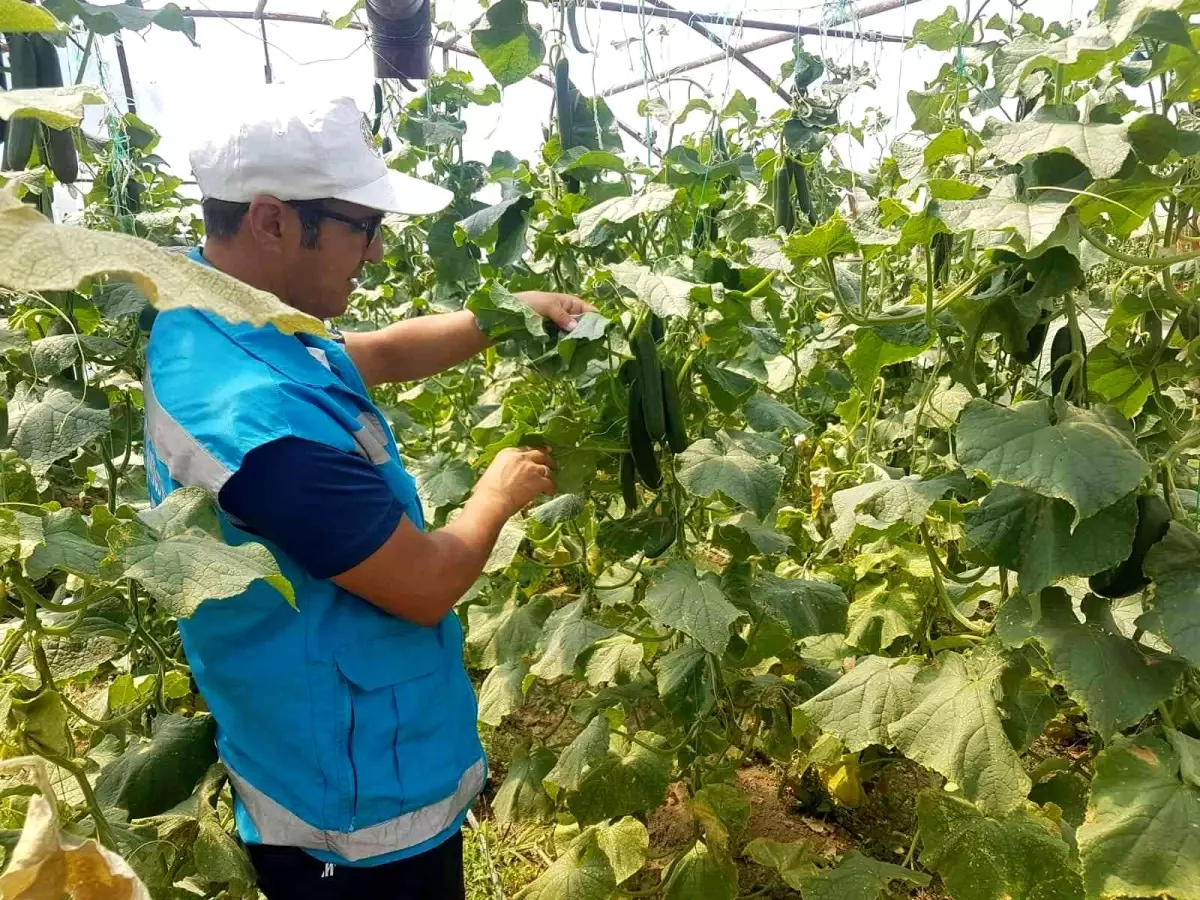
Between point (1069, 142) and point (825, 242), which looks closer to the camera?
point (1069, 142)

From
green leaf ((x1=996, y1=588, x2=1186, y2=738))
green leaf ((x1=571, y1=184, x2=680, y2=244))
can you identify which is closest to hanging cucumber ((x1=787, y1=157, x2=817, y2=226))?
green leaf ((x1=571, y1=184, x2=680, y2=244))

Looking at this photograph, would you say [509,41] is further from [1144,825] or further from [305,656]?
[1144,825]

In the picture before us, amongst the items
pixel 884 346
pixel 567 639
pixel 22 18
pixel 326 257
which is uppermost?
pixel 22 18

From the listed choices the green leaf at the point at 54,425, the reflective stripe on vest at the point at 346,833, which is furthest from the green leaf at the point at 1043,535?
the green leaf at the point at 54,425

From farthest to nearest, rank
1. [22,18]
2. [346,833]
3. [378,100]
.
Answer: [378,100]
[346,833]
[22,18]

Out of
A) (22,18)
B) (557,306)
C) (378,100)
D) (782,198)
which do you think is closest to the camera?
(22,18)

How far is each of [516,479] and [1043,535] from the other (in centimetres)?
80

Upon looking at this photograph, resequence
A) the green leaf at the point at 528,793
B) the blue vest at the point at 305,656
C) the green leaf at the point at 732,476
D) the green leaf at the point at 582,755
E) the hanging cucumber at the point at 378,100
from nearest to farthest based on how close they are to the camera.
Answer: the blue vest at the point at 305,656
the green leaf at the point at 732,476
the green leaf at the point at 582,755
the green leaf at the point at 528,793
the hanging cucumber at the point at 378,100

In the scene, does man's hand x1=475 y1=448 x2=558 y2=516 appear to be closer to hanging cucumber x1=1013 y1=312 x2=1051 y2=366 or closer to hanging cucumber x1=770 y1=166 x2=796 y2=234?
hanging cucumber x1=1013 y1=312 x2=1051 y2=366

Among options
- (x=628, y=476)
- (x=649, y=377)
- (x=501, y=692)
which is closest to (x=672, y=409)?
(x=649, y=377)

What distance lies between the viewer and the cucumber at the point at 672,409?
1.47 m

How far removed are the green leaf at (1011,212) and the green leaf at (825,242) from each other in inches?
6.0

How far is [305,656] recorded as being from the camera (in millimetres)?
1384

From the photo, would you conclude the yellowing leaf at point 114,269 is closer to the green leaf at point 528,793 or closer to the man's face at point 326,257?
the man's face at point 326,257
